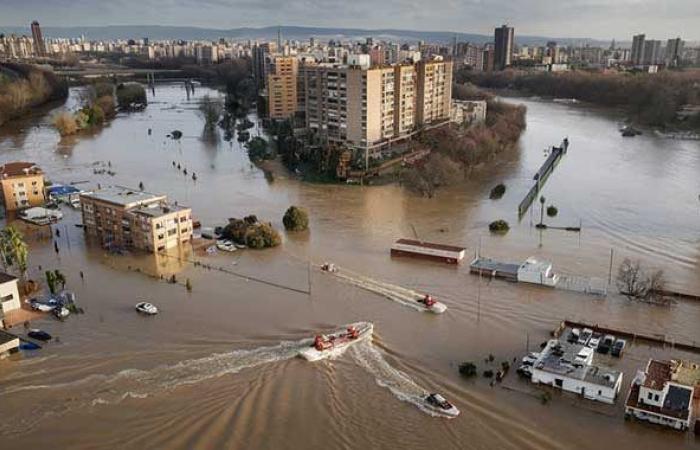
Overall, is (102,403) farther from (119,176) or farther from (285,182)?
(119,176)

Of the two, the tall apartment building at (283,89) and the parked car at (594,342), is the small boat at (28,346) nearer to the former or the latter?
the parked car at (594,342)

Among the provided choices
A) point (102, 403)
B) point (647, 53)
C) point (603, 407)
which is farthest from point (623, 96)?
point (647, 53)

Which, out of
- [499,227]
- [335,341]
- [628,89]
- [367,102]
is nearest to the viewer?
[335,341]

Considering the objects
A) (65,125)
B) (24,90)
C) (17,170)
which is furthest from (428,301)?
(24,90)

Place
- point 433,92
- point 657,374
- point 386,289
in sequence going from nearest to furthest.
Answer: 1. point 657,374
2. point 386,289
3. point 433,92

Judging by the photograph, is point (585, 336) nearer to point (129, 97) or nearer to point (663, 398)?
point (663, 398)
